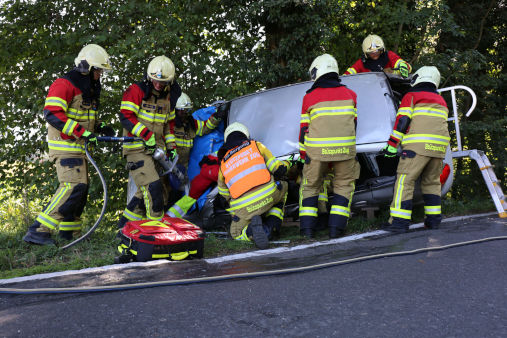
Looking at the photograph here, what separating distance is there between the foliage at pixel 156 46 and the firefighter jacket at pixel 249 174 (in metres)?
2.03

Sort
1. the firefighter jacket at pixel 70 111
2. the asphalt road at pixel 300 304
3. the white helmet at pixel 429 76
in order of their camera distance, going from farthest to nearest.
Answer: the white helmet at pixel 429 76 → the firefighter jacket at pixel 70 111 → the asphalt road at pixel 300 304

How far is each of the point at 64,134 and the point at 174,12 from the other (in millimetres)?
3009

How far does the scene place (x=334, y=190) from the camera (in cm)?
472

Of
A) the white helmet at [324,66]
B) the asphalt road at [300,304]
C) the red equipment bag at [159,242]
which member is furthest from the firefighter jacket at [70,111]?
the white helmet at [324,66]

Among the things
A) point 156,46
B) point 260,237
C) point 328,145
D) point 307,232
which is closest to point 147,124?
point 156,46

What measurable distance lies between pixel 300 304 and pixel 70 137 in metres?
3.36

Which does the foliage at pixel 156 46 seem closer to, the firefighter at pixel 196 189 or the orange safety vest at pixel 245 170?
the firefighter at pixel 196 189

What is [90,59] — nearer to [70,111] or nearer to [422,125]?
[70,111]

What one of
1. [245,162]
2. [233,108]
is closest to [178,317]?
[245,162]

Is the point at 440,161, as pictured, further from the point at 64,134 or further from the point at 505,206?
the point at 64,134

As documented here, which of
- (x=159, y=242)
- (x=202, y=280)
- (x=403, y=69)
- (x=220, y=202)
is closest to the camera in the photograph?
(x=202, y=280)

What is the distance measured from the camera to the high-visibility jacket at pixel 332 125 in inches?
180

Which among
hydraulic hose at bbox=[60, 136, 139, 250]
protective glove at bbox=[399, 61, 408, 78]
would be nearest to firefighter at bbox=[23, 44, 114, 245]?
hydraulic hose at bbox=[60, 136, 139, 250]

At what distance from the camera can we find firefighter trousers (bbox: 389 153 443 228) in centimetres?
470
